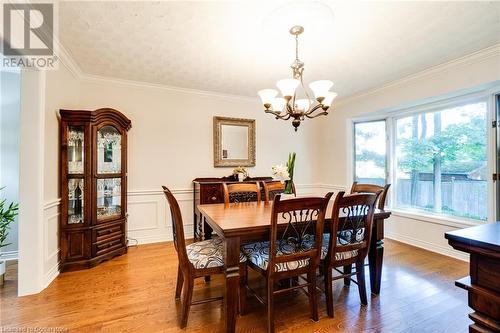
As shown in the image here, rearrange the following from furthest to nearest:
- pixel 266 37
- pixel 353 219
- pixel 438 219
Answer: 1. pixel 438 219
2. pixel 266 37
3. pixel 353 219

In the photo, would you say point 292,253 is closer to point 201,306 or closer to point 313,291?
point 313,291

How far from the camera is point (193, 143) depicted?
13.0 ft

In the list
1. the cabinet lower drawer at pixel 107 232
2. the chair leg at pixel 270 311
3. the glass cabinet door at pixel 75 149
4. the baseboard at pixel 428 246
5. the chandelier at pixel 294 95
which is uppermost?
the chandelier at pixel 294 95

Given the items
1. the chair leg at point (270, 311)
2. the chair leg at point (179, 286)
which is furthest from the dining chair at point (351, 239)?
the chair leg at point (179, 286)

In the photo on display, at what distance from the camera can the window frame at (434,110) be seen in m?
2.77

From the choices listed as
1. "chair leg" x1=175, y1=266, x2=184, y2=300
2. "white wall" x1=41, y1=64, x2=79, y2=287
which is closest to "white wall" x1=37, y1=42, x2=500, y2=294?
"white wall" x1=41, y1=64, x2=79, y2=287

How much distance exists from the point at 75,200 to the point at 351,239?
10.0 feet

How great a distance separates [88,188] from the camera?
9.05ft

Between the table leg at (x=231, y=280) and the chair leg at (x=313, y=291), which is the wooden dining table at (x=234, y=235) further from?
the chair leg at (x=313, y=291)

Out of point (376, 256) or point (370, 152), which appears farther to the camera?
point (370, 152)

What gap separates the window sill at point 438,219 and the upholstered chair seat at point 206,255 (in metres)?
2.95

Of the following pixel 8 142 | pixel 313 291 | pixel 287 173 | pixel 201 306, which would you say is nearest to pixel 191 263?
pixel 201 306

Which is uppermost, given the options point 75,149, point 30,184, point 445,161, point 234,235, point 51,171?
point 75,149

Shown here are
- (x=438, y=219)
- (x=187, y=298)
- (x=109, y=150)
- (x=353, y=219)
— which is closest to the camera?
(x=187, y=298)
